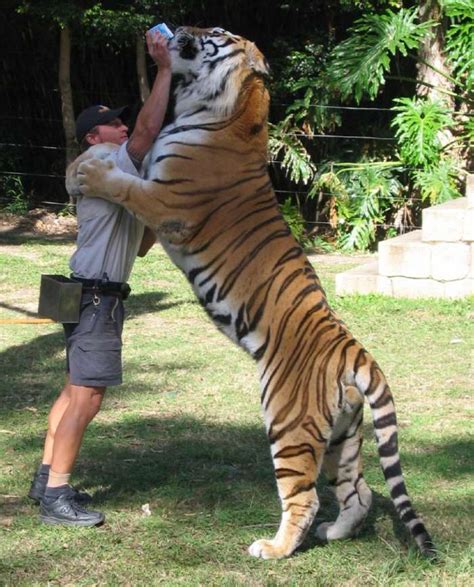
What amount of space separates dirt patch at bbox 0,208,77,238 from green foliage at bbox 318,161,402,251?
3765 mm

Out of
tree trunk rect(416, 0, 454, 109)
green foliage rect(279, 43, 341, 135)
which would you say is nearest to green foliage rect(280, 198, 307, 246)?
green foliage rect(279, 43, 341, 135)

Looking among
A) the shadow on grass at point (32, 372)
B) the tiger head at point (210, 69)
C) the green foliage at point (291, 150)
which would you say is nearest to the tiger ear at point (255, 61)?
the tiger head at point (210, 69)

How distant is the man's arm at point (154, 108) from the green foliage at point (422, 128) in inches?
332

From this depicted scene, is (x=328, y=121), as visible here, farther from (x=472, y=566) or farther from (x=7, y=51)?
(x=472, y=566)

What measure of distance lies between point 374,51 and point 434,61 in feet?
3.96

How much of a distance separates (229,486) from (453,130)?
29.8 feet

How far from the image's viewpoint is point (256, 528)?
4887 millimetres

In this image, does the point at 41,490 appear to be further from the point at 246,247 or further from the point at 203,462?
the point at 246,247

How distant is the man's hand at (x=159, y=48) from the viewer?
4.62 metres

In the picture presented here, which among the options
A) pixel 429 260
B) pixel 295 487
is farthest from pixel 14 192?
pixel 295 487

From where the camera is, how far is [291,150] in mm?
14641

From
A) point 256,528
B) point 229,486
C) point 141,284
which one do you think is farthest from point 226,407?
point 141,284

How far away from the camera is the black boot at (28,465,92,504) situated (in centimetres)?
507

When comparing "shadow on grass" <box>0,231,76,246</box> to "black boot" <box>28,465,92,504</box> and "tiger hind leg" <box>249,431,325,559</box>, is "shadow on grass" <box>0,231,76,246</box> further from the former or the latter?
"tiger hind leg" <box>249,431,325,559</box>
